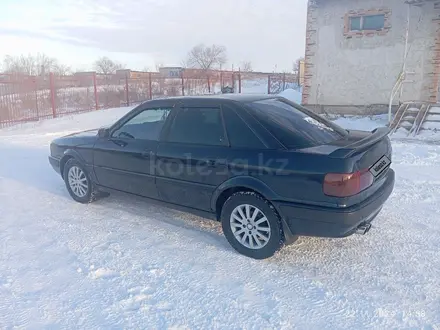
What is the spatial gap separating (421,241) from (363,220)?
3.37ft

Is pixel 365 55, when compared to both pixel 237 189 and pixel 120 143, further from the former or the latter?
pixel 237 189

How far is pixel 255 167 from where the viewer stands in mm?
3307

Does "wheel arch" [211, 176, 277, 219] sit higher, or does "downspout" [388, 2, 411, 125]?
"downspout" [388, 2, 411, 125]

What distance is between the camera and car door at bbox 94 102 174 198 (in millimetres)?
4176

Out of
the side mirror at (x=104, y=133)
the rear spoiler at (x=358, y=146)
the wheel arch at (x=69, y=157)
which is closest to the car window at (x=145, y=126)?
the side mirror at (x=104, y=133)

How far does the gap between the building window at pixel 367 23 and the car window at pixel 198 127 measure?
31.9 feet

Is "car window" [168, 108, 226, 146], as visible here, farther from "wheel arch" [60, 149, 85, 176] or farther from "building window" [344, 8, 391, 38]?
"building window" [344, 8, 391, 38]

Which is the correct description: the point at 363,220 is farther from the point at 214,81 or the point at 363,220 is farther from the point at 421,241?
the point at 214,81

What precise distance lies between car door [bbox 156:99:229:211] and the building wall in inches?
371

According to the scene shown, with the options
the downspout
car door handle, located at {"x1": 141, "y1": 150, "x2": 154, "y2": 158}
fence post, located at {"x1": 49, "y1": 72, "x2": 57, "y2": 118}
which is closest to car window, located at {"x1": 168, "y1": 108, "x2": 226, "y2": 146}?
car door handle, located at {"x1": 141, "y1": 150, "x2": 154, "y2": 158}

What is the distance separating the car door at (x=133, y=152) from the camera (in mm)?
4176

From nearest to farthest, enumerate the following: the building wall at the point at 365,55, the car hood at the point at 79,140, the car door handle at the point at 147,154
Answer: the car door handle at the point at 147,154, the car hood at the point at 79,140, the building wall at the point at 365,55

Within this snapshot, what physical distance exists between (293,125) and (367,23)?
971cm

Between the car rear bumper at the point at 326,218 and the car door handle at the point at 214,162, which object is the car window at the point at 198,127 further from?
the car rear bumper at the point at 326,218
